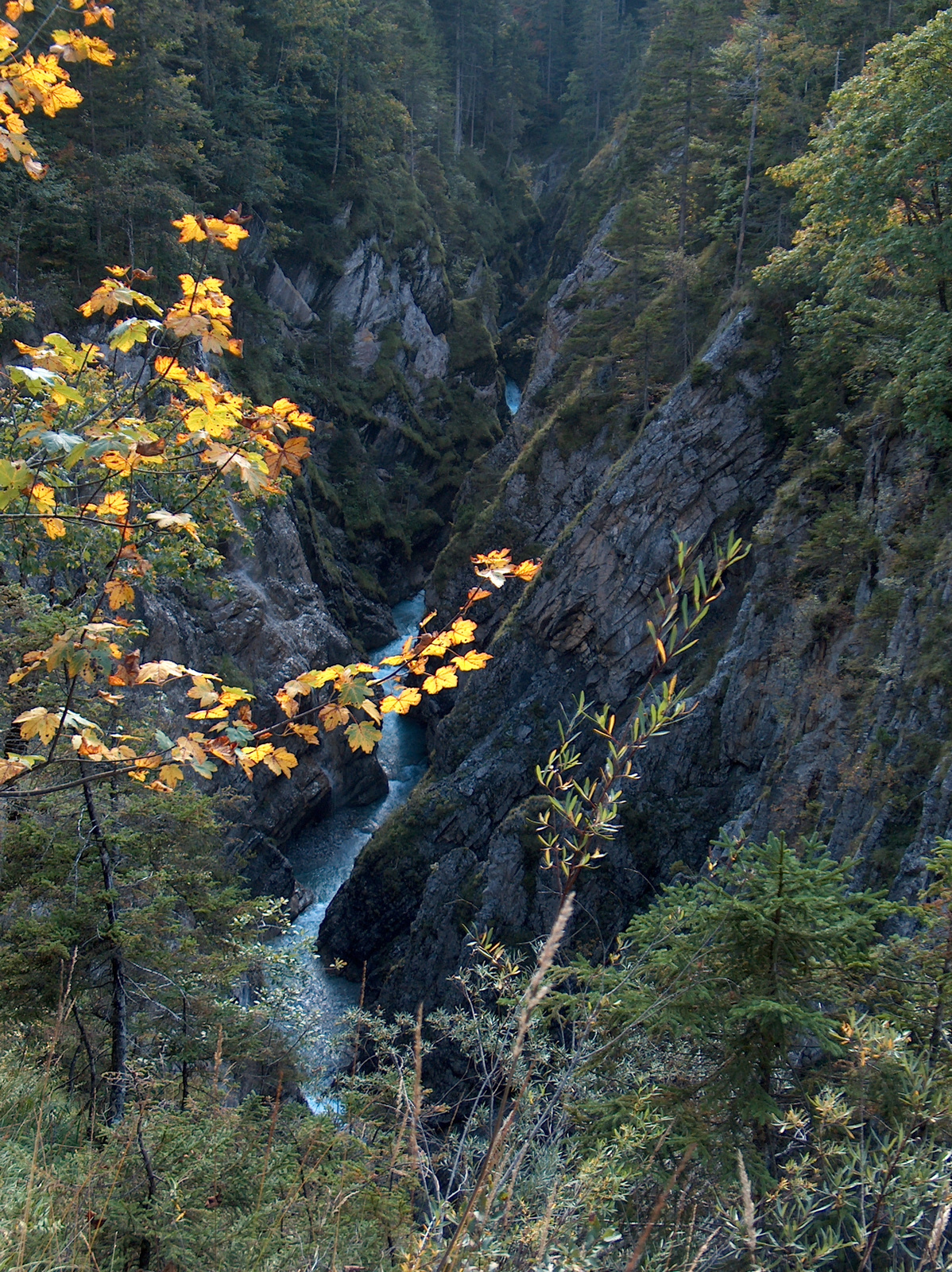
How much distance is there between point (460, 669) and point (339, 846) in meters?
25.2

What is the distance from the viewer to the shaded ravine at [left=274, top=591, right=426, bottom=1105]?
19.2m

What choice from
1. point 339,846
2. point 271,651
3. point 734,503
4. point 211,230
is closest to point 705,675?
point 734,503

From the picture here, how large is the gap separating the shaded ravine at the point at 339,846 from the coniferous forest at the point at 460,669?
23 centimetres

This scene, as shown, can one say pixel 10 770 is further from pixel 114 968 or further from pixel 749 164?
pixel 749 164

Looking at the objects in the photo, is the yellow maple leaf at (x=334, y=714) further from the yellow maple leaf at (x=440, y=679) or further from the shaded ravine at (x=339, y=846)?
the shaded ravine at (x=339, y=846)

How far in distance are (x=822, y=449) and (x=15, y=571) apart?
16.8m

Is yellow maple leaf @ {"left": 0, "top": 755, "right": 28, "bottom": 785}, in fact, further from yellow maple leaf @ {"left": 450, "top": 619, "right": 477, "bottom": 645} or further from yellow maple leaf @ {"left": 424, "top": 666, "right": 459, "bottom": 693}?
yellow maple leaf @ {"left": 450, "top": 619, "right": 477, "bottom": 645}

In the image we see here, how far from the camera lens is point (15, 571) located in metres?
15.5

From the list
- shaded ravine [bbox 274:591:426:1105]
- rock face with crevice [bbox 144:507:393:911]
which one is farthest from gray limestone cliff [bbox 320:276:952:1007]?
rock face with crevice [bbox 144:507:393:911]

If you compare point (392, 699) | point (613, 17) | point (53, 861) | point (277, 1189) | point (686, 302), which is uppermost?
point (613, 17)

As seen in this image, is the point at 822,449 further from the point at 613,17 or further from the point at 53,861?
the point at 613,17

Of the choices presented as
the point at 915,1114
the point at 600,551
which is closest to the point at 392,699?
the point at 915,1114

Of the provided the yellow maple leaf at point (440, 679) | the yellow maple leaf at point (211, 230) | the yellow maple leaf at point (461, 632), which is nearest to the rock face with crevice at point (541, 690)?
the yellow maple leaf at point (440, 679)

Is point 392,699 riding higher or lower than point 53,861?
higher
